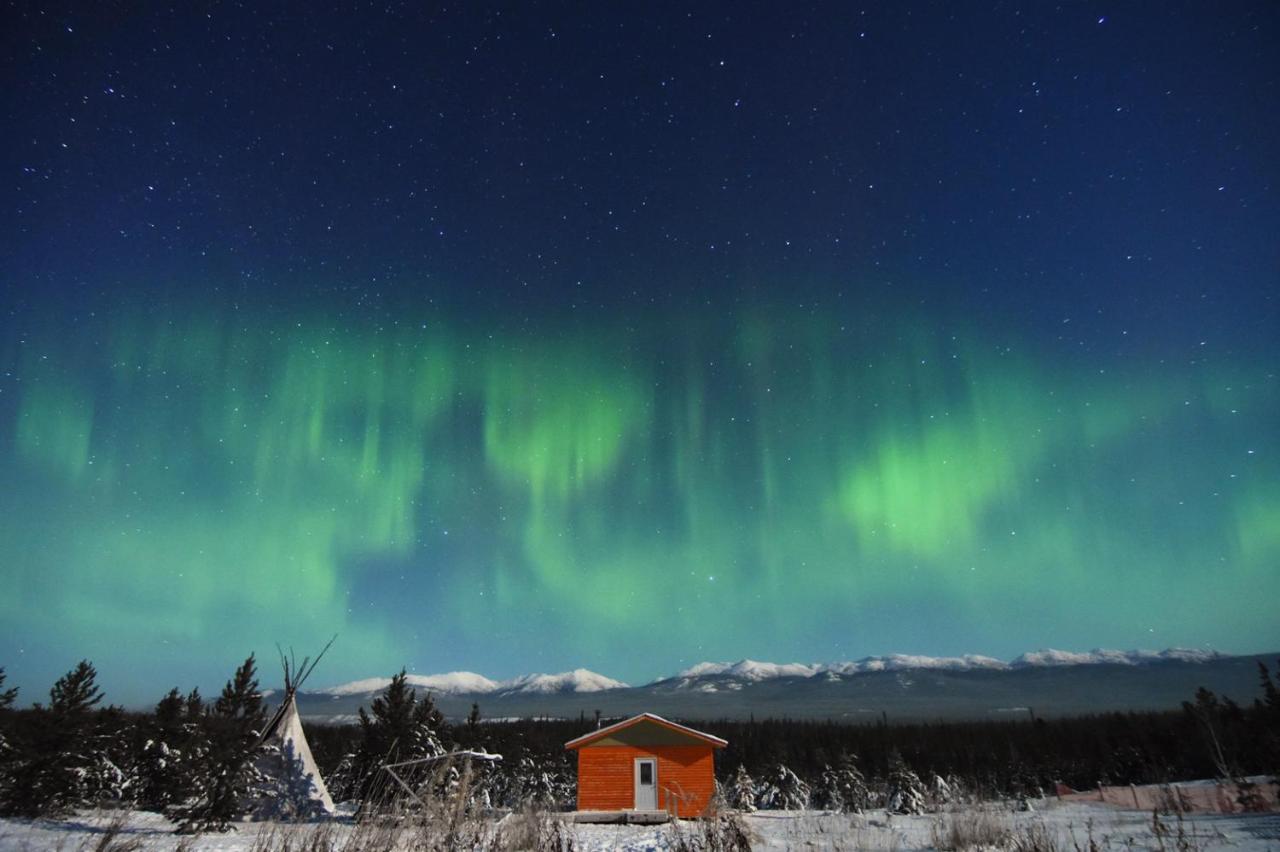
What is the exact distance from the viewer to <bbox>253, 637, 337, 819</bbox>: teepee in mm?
19766

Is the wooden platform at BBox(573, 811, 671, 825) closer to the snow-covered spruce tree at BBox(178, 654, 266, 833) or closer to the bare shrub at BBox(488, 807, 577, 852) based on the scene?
the snow-covered spruce tree at BBox(178, 654, 266, 833)

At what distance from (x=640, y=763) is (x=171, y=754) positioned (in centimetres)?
1889

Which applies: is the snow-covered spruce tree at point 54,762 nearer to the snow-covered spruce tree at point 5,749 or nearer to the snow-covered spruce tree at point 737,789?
the snow-covered spruce tree at point 5,749

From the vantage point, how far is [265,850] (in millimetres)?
4348

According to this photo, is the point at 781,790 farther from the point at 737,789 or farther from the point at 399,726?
the point at 737,789

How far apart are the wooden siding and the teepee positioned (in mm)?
12092

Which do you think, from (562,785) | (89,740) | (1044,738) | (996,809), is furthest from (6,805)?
(1044,738)

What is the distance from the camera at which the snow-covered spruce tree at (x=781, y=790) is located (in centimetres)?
5434

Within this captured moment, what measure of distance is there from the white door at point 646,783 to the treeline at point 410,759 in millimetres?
Answer: 4647

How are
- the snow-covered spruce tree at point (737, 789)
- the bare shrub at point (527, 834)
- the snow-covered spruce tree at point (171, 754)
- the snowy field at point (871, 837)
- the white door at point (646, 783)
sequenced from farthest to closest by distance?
the white door at point (646, 783)
the snow-covered spruce tree at point (171, 754)
the snow-covered spruce tree at point (737, 789)
the snowy field at point (871, 837)
the bare shrub at point (527, 834)

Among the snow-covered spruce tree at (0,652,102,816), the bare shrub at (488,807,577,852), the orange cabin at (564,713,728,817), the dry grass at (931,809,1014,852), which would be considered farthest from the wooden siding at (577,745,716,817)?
the bare shrub at (488,807,577,852)

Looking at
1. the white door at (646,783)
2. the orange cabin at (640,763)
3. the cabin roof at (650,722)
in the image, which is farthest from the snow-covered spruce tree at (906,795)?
the white door at (646,783)

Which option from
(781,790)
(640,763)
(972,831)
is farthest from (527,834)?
(781,790)

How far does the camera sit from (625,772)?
29.0 meters
